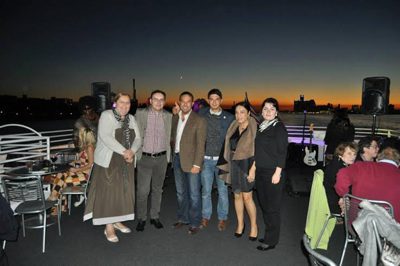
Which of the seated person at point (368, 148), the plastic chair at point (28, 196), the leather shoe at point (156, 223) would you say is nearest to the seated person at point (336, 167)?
the seated person at point (368, 148)

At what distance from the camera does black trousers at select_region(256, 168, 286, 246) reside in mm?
3020

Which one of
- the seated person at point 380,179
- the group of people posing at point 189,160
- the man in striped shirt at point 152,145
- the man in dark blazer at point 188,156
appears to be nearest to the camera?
the seated person at point 380,179

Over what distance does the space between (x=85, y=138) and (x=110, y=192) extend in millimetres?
1117

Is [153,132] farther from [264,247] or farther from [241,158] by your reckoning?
[264,247]

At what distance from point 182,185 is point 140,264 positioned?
1.14 metres

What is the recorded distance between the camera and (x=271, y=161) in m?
2.98

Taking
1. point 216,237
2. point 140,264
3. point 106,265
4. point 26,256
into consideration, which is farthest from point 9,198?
point 216,237

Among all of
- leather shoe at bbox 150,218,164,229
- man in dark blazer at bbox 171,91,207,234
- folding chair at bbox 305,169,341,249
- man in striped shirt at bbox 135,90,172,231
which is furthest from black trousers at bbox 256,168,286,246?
leather shoe at bbox 150,218,164,229

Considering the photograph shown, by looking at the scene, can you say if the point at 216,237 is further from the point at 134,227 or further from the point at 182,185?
the point at 134,227

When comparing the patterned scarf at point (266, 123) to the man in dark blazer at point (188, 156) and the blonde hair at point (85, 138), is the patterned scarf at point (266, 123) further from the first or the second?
the blonde hair at point (85, 138)

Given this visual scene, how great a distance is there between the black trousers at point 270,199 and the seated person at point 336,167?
17.8 inches

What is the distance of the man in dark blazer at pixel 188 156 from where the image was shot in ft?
11.3

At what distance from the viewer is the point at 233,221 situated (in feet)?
13.2

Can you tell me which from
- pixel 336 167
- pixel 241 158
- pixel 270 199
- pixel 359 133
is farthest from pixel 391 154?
pixel 359 133
